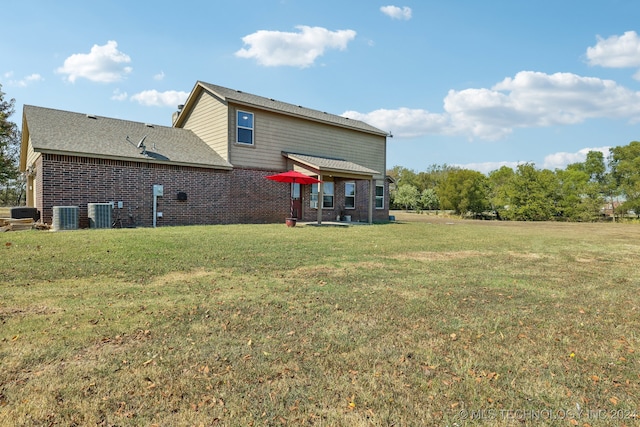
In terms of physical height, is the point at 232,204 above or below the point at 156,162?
below

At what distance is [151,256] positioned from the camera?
23.5ft

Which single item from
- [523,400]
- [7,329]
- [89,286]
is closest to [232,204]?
[89,286]

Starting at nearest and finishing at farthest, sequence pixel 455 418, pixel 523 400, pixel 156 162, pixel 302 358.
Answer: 1. pixel 455 418
2. pixel 523 400
3. pixel 302 358
4. pixel 156 162

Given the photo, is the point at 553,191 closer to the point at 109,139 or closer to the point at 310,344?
the point at 109,139

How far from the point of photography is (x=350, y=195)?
20.1 metres

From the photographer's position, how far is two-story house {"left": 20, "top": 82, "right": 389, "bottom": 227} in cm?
1210

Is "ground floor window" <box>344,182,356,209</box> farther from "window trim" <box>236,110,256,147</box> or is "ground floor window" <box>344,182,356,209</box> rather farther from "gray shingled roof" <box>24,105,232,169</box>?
"gray shingled roof" <box>24,105,232,169</box>

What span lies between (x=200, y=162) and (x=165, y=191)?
1783 mm

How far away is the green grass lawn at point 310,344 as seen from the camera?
7.59 ft

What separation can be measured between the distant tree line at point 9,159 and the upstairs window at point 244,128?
18.4 m

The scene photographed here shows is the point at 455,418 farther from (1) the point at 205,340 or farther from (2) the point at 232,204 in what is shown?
(2) the point at 232,204

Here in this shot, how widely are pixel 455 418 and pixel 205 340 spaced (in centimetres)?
219

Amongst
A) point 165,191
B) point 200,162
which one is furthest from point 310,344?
point 200,162

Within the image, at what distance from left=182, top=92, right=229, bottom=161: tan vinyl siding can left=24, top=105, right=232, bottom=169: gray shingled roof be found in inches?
13.6
